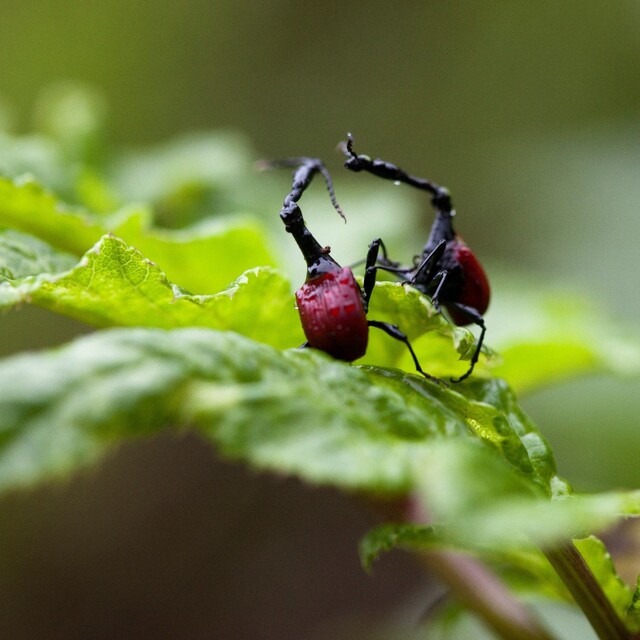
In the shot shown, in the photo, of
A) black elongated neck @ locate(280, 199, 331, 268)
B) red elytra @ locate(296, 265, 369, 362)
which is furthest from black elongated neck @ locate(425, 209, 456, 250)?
red elytra @ locate(296, 265, 369, 362)

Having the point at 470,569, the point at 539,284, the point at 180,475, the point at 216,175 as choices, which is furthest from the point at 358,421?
the point at 180,475

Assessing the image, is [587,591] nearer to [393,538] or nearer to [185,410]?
[393,538]

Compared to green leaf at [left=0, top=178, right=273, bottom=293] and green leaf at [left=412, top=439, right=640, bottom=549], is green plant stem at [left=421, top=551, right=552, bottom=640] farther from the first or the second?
green leaf at [left=0, top=178, right=273, bottom=293]

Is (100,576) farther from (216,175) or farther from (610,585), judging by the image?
(610,585)

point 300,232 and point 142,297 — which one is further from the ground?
point 300,232

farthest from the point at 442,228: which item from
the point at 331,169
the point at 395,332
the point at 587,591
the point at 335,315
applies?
the point at 331,169

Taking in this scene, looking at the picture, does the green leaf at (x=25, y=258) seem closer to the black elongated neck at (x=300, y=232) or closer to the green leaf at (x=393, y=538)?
the black elongated neck at (x=300, y=232)
